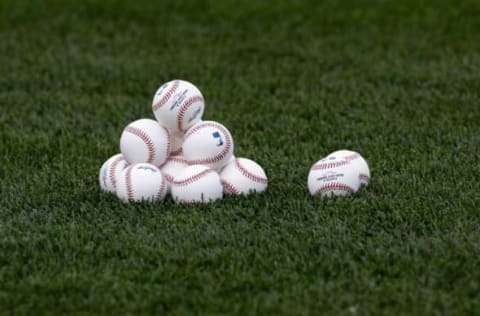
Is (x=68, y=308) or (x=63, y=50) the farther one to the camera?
(x=63, y=50)

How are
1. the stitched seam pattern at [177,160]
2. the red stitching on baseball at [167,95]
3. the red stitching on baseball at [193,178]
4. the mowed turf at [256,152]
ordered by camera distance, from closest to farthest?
the mowed turf at [256,152]
the red stitching on baseball at [193,178]
the red stitching on baseball at [167,95]
the stitched seam pattern at [177,160]

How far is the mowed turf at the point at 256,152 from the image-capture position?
159 inches

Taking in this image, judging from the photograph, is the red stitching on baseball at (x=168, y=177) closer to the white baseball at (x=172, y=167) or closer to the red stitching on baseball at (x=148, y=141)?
the white baseball at (x=172, y=167)

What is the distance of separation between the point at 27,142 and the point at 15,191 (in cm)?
95

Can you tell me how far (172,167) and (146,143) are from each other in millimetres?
222

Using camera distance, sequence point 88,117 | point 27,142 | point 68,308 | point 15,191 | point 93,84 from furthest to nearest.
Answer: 1. point 93,84
2. point 88,117
3. point 27,142
4. point 15,191
5. point 68,308

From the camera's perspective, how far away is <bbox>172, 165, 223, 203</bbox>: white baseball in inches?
192

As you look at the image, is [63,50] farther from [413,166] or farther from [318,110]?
[413,166]

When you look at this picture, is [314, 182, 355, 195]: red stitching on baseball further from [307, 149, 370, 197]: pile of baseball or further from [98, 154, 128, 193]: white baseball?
[98, 154, 128, 193]: white baseball

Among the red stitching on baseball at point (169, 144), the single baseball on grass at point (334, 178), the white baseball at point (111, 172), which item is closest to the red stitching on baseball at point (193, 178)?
the red stitching on baseball at point (169, 144)

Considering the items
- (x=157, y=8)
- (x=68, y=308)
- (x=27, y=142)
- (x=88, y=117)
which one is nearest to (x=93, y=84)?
(x=88, y=117)

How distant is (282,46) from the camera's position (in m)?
8.51

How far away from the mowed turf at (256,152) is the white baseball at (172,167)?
189mm

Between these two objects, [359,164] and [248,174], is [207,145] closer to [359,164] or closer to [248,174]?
[248,174]
